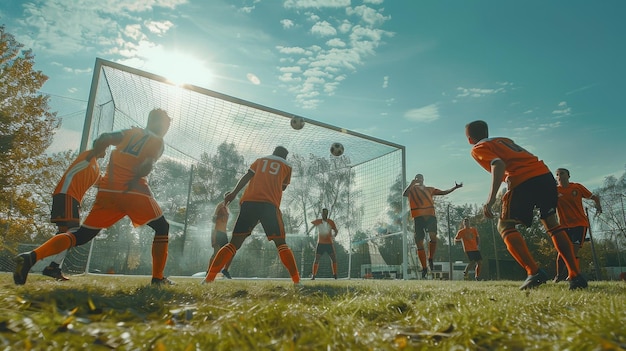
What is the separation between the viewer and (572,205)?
7.32 meters

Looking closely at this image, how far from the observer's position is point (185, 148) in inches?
552

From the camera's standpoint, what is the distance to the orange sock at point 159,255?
3.96 meters

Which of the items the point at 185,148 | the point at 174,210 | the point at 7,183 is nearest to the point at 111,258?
the point at 174,210

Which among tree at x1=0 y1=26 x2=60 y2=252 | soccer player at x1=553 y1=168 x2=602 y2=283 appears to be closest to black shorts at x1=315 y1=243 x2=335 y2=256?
soccer player at x1=553 y1=168 x2=602 y2=283

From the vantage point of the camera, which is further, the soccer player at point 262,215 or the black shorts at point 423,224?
the black shorts at point 423,224

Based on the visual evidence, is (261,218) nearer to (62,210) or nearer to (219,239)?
(62,210)

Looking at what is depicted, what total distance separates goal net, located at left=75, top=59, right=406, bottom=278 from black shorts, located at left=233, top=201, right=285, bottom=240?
5.67m

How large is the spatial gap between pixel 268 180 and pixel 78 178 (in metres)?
2.51

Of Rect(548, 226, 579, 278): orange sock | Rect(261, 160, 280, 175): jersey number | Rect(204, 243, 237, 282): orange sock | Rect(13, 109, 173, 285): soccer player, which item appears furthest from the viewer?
Rect(261, 160, 280, 175): jersey number

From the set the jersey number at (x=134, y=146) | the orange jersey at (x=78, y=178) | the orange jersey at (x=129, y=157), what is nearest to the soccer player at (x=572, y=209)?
the orange jersey at (x=129, y=157)

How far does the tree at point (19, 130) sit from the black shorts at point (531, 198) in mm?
17264

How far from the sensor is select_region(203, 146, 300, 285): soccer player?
4.69 metres

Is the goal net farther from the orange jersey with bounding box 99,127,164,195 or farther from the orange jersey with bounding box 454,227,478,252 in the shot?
the orange jersey with bounding box 99,127,164,195

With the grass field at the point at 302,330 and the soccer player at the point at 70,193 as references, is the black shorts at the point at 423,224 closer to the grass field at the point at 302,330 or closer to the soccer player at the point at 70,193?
the grass field at the point at 302,330
